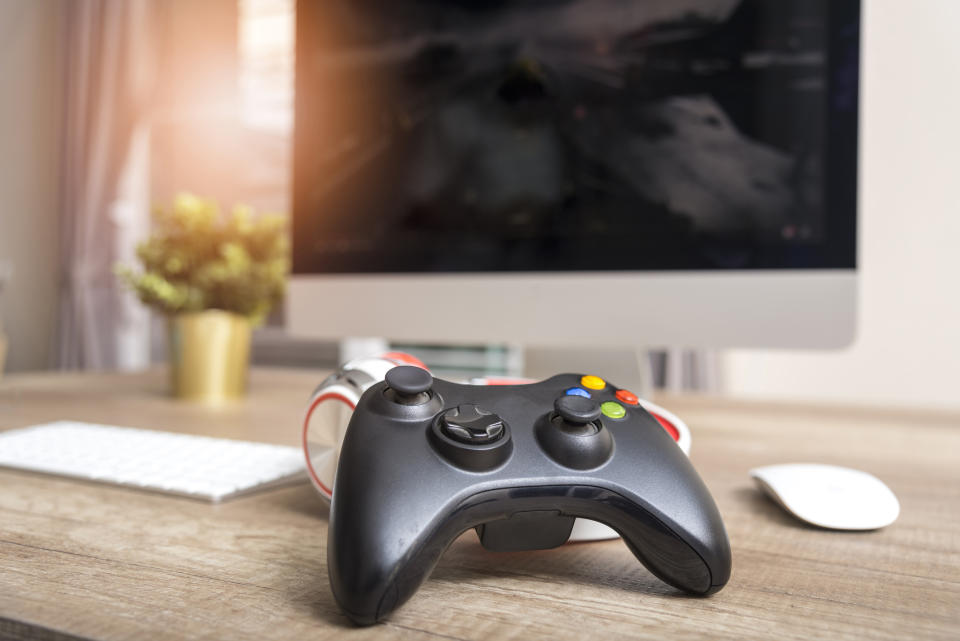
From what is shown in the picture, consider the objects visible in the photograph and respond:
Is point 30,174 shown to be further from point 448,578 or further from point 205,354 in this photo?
point 448,578

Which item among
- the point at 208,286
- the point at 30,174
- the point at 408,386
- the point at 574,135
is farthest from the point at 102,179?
the point at 408,386

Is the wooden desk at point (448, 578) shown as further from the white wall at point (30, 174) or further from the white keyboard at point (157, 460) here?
the white wall at point (30, 174)

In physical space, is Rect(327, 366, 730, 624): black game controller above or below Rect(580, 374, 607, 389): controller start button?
below

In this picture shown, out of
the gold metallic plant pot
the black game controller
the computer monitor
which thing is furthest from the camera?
the gold metallic plant pot

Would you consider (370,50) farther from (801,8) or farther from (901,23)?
(901,23)

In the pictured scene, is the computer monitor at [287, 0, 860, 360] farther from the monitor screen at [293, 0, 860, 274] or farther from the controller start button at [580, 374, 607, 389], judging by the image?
the controller start button at [580, 374, 607, 389]

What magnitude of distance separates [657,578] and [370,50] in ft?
2.57

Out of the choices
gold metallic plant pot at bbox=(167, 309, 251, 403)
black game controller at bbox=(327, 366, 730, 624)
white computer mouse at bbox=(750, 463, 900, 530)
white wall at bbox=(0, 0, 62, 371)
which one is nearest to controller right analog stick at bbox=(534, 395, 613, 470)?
black game controller at bbox=(327, 366, 730, 624)

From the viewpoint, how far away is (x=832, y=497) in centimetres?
42

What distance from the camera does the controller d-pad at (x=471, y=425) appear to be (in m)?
0.30

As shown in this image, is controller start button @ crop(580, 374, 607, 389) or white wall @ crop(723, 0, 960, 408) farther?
white wall @ crop(723, 0, 960, 408)

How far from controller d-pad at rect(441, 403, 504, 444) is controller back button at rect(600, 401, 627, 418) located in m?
0.06

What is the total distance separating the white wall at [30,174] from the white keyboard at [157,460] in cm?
290

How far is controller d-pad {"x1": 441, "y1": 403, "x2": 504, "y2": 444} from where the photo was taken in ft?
0.98
